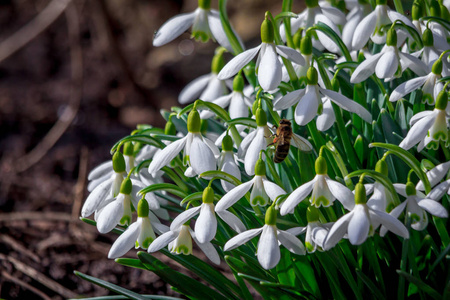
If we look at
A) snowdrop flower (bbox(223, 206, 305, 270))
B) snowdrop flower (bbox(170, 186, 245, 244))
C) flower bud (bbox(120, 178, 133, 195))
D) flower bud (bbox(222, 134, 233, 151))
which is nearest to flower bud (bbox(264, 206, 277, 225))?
snowdrop flower (bbox(223, 206, 305, 270))

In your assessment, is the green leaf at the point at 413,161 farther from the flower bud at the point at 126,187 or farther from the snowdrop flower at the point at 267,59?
the flower bud at the point at 126,187

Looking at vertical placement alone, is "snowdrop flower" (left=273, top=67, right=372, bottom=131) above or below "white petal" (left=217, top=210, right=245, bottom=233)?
above

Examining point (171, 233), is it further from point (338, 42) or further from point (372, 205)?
point (338, 42)

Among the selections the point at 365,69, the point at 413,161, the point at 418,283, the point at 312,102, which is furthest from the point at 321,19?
the point at 418,283

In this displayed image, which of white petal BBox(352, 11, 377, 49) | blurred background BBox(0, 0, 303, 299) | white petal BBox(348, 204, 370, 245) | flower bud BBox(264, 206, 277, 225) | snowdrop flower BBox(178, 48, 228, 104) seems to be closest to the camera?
white petal BBox(348, 204, 370, 245)

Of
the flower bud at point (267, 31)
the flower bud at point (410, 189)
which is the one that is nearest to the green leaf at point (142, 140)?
the flower bud at point (267, 31)

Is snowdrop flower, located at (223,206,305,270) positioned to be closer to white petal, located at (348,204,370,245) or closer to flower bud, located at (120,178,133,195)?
white petal, located at (348,204,370,245)

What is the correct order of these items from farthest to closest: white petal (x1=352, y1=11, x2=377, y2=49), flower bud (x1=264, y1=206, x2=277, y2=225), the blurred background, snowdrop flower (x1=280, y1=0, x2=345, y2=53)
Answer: the blurred background → snowdrop flower (x1=280, y1=0, x2=345, y2=53) → white petal (x1=352, y1=11, x2=377, y2=49) → flower bud (x1=264, y1=206, x2=277, y2=225)
